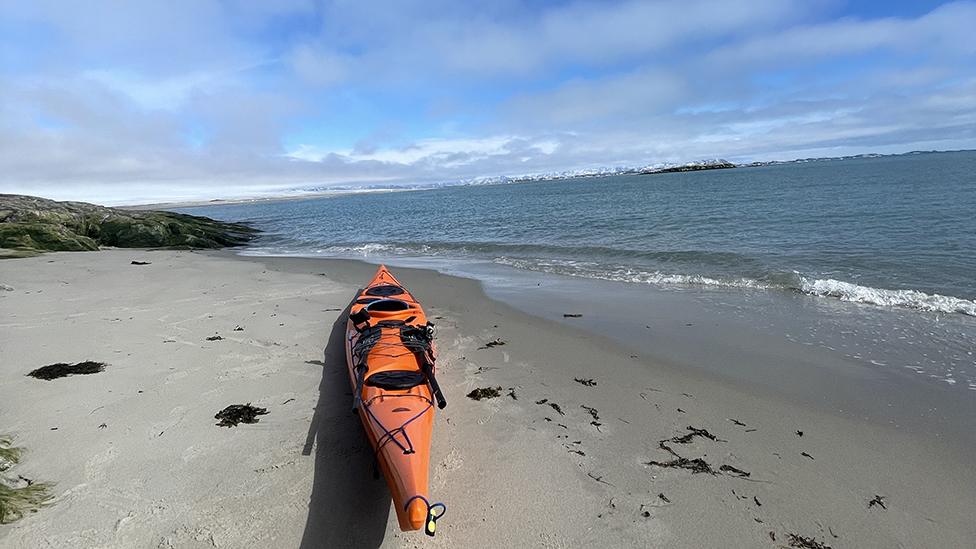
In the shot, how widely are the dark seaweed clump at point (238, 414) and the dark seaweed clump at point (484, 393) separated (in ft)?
6.88

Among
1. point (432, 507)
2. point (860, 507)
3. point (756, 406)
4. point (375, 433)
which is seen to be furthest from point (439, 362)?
point (860, 507)

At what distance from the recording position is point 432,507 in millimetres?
2729

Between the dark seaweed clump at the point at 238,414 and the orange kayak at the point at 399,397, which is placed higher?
the orange kayak at the point at 399,397

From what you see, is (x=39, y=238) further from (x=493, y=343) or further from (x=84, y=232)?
(x=493, y=343)

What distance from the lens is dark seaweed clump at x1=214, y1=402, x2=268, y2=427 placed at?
13.7 ft

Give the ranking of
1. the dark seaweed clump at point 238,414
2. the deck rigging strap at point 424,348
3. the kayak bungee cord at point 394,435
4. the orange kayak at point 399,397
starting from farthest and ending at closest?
the dark seaweed clump at point 238,414
the deck rigging strap at point 424,348
the kayak bungee cord at point 394,435
the orange kayak at point 399,397

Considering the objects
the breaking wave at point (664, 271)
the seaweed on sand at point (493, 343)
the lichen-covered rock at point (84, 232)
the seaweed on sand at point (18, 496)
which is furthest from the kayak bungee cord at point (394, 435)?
the lichen-covered rock at point (84, 232)

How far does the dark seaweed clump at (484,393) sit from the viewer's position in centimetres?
477

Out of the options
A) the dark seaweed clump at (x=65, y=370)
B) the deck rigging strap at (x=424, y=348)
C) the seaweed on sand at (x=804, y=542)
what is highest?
the deck rigging strap at (x=424, y=348)

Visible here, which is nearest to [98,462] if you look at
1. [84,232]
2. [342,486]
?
[342,486]

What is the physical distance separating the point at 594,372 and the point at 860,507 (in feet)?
8.78

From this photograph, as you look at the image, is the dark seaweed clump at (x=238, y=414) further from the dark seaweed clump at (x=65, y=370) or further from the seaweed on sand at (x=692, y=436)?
the seaweed on sand at (x=692, y=436)

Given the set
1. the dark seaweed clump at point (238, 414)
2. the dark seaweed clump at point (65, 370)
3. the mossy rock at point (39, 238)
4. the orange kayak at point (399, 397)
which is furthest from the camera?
the mossy rock at point (39, 238)

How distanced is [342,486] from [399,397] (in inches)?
31.4
